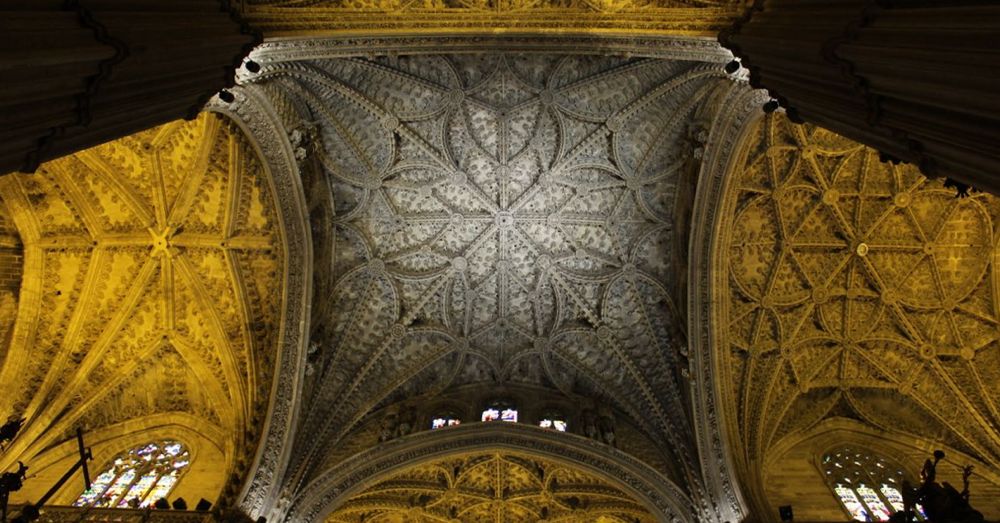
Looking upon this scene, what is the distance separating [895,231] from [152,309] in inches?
656

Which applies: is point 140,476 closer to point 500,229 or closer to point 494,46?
point 500,229

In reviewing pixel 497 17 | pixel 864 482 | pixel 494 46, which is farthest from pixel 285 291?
pixel 864 482

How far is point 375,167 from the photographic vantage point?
45.8 feet

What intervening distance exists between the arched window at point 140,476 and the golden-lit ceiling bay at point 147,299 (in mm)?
292

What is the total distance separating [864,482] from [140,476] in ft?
50.5

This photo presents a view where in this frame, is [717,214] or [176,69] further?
[717,214]

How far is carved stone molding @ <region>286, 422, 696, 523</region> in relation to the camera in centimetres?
1178

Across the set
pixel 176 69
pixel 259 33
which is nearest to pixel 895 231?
pixel 259 33

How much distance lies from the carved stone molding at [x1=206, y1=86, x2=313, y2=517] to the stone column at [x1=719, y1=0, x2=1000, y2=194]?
335 inches

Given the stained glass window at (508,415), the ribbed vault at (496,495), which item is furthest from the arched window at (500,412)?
the ribbed vault at (496,495)

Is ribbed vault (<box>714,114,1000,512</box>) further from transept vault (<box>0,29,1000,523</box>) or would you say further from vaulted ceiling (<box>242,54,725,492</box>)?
vaulted ceiling (<box>242,54,725,492</box>)

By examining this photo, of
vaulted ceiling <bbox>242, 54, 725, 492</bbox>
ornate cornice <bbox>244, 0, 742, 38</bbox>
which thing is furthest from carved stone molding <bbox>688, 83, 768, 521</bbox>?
ornate cornice <bbox>244, 0, 742, 38</bbox>

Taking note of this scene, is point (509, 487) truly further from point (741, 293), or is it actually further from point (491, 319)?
point (741, 293)

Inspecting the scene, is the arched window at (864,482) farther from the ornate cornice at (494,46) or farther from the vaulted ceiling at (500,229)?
the ornate cornice at (494,46)
